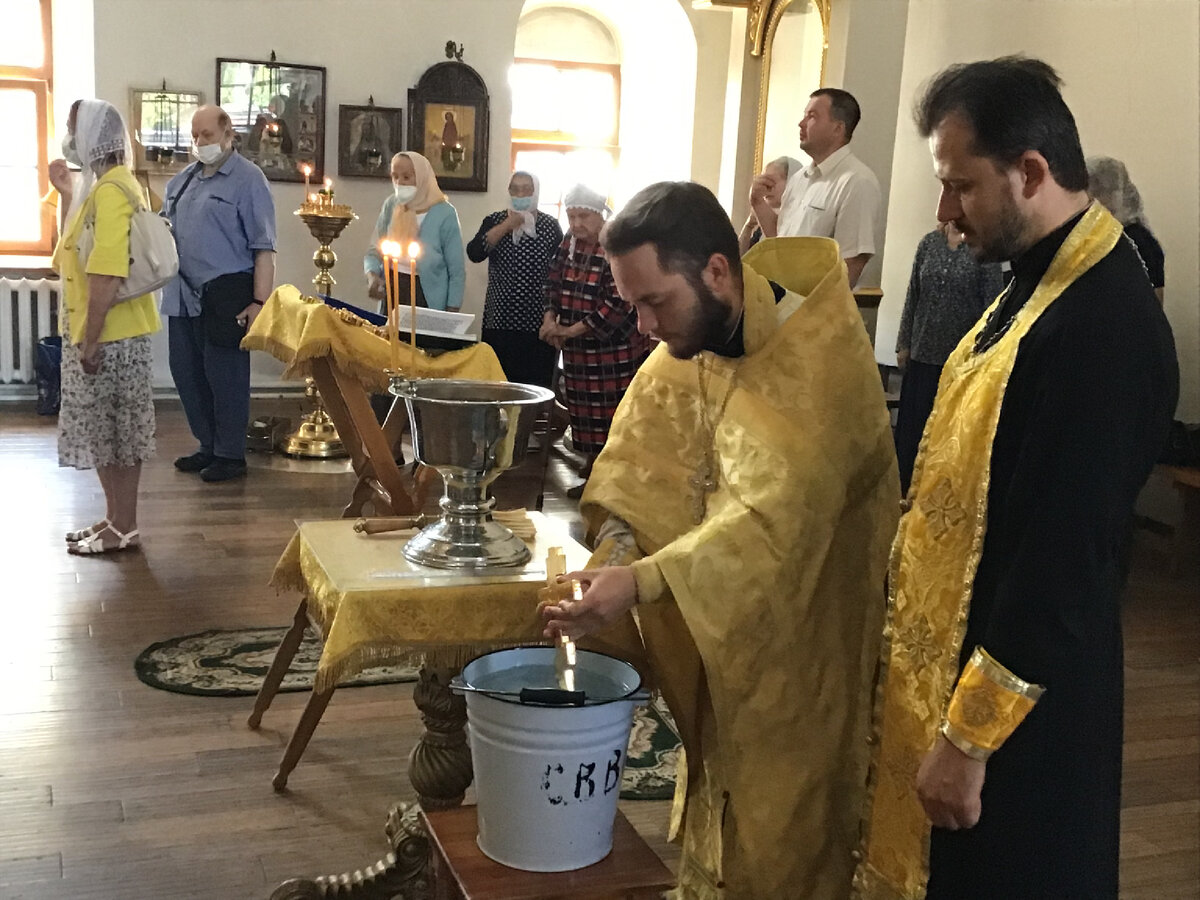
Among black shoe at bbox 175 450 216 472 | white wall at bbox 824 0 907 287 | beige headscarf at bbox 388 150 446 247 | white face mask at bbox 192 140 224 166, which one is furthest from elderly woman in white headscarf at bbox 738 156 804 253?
black shoe at bbox 175 450 216 472

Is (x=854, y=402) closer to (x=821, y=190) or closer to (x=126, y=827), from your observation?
Answer: (x=126, y=827)

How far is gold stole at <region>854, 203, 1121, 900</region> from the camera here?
5.13 ft

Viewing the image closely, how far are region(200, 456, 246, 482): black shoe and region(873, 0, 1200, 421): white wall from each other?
11.5 feet

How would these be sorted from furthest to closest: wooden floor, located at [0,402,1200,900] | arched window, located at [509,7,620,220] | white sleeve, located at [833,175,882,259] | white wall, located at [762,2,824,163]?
arched window, located at [509,7,620,220] → white wall, located at [762,2,824,163] → white sleeve, located at [833,175,882,259] → wooden floor, located at [0,402,1200,900]

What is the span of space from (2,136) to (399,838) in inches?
304

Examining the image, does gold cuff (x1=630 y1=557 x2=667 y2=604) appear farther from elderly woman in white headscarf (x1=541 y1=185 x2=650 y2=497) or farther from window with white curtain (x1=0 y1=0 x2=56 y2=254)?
window with white curtain (x1=0 y1=0 x2=56 y2=254)

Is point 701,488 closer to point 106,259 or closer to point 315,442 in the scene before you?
point 106,259

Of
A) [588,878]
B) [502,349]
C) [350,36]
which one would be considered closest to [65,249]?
[502,349]

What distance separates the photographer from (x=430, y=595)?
6.75 feet

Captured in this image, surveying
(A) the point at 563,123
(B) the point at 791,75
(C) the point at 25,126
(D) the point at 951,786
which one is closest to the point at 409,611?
(D) the point at 951,786

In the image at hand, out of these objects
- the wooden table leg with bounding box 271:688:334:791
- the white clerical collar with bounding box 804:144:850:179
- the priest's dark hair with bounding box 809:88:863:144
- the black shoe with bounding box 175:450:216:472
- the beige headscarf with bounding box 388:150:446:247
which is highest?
the priest's dark hair with bounding box 809:88:863:144

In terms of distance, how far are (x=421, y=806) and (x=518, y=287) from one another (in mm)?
4070

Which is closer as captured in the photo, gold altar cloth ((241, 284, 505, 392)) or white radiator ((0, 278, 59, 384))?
gold altar cloth ((241, 284, 505, 392))

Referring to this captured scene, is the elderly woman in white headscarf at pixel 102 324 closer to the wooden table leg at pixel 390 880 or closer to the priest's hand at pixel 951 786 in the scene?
the wooden table leg at pixel 390 880
